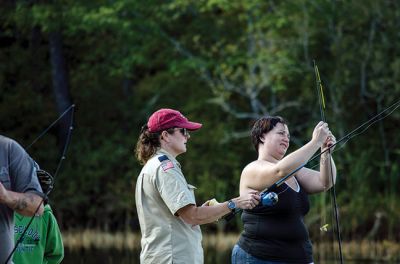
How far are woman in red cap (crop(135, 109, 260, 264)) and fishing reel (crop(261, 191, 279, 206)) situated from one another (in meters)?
0.10

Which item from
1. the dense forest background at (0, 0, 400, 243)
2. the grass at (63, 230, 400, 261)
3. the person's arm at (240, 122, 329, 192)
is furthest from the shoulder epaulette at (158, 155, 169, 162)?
the dense forest background at (0, 0, 400, 243)

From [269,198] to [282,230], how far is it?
0.98 feet

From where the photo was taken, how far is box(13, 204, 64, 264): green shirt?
4.85 metres

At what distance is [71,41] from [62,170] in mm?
2817

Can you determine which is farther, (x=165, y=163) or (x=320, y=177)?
(x=320, y=177)

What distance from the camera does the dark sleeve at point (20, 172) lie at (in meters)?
4.02

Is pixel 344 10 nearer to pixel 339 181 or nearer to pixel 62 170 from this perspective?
pixel 339 181

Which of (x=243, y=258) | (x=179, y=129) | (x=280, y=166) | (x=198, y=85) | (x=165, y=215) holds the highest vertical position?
(x=198, y=85)

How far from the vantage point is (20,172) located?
A: 4.02m

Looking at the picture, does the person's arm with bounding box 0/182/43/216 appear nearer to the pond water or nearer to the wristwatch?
the wristwatch

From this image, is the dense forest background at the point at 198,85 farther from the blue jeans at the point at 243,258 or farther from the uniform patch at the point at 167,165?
the uniform patch at the point at 167,165

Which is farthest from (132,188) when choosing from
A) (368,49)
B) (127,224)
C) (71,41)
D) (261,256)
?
(261,256)

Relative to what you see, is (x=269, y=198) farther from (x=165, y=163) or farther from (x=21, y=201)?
(x=21, y=201)

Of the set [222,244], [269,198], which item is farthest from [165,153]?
[222,244]
